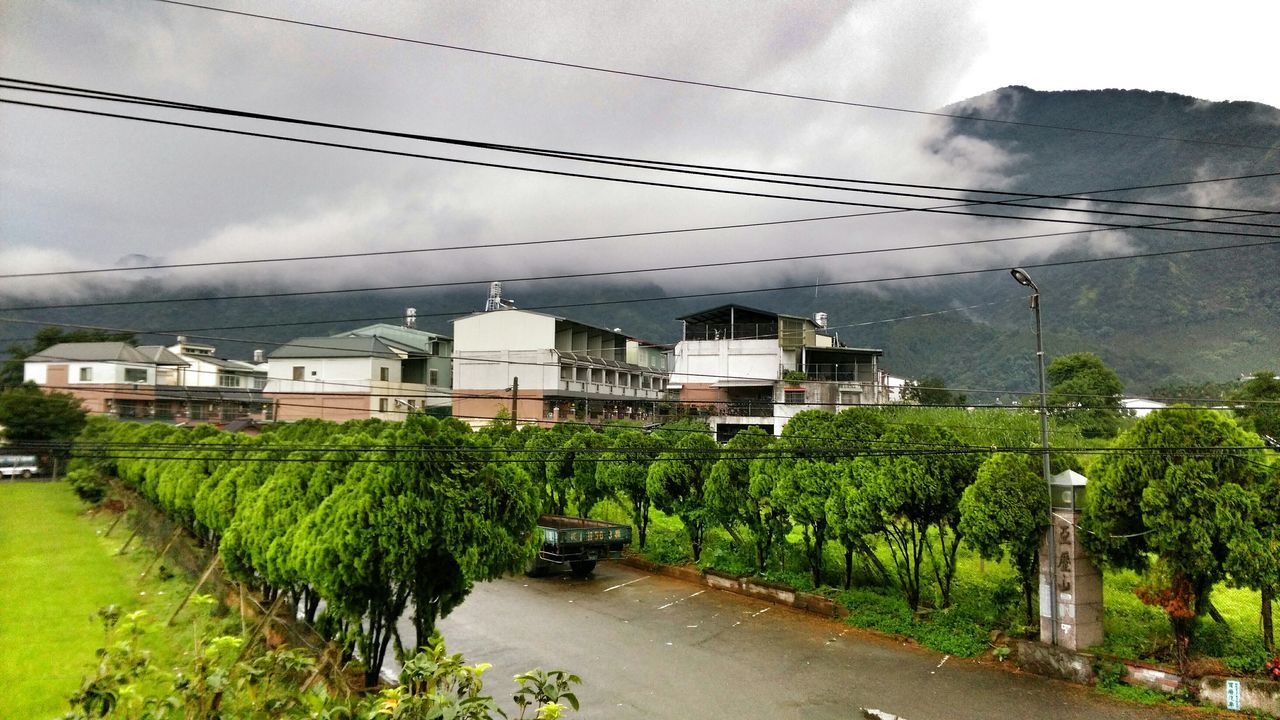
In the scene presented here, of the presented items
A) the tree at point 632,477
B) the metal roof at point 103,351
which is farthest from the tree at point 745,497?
the metal roof at point 103,351

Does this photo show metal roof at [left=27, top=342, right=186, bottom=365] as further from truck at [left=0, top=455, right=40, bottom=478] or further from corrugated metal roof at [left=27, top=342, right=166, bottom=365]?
truck at [left=0, top=455, right=40, bottom=478]

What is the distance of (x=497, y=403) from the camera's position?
167 ft

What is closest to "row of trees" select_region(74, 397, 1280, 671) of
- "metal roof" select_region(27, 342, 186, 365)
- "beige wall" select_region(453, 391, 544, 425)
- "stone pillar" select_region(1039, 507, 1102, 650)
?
"stone pillar" select_region(1039, 507, 1102, 650)

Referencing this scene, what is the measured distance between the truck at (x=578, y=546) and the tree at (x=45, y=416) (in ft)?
46.2

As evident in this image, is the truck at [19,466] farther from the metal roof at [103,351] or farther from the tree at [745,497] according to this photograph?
the tree at [745,497]

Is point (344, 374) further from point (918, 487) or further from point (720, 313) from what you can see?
point (918, 487)

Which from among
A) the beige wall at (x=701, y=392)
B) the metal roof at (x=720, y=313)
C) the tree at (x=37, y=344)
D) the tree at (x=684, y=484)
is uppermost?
the metal roof at (x=720, y=313)

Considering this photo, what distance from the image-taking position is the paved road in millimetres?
10586

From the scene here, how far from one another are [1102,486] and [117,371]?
22.6 metres

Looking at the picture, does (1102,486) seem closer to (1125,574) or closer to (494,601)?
(1125,574)

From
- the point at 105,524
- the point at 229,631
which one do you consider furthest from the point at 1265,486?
the point at 105,524

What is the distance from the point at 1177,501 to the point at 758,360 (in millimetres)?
36301

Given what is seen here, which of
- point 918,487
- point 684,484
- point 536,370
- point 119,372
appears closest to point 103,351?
point 119,372

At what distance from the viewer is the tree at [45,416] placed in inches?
727
